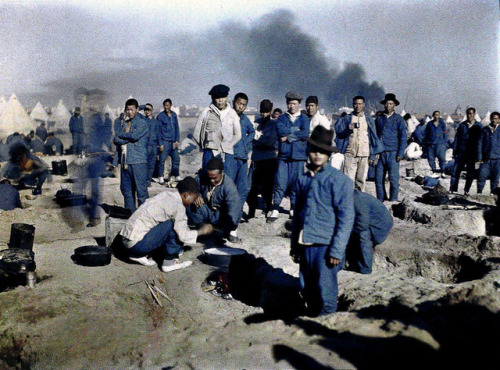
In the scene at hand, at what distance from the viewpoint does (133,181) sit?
24.5 feet

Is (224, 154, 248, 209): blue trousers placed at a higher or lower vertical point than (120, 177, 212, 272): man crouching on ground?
higher

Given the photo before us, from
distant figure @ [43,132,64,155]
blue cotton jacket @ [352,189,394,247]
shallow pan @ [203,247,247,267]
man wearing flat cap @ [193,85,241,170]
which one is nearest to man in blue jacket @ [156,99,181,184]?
man wearing flat cap @ [193,85,241,170]

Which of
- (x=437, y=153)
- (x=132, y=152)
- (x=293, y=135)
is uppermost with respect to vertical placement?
(x=293, y=135)

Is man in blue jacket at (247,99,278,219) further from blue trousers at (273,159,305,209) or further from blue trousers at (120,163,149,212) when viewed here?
blue trousers at (120,163,149,212)

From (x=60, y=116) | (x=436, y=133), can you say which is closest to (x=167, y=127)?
(x=436, y=133)

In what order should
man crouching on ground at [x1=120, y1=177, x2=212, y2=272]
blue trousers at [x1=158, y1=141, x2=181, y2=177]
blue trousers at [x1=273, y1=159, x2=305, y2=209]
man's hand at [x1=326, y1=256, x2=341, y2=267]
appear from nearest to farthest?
man's hand at [x1=326, y1=256, x2=341, y2=267] → man crouching on ground at [x1=120, y1=177, x2=212, y2=272] → blue trousers at [x1=273, y1=159, x2=305, y2=209] → blue trousers at [x1=158, y1=141, x2=181, y2=177]

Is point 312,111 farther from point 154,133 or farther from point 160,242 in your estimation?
point 154,133

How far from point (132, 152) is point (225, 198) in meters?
2.22

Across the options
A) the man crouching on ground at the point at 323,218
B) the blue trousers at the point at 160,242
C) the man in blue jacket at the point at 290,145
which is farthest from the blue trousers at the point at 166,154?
the man crouching on ground at the point at 323,218

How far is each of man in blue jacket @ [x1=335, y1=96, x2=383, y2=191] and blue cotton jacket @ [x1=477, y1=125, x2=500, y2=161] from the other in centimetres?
326

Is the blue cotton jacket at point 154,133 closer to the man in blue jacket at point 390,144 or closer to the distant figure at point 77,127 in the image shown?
the man in blue jacket at point 390,144

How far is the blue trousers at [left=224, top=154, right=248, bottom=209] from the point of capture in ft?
22.8

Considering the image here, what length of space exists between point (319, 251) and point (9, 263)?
139 inches

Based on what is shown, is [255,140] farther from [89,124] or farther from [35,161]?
[89,124]
